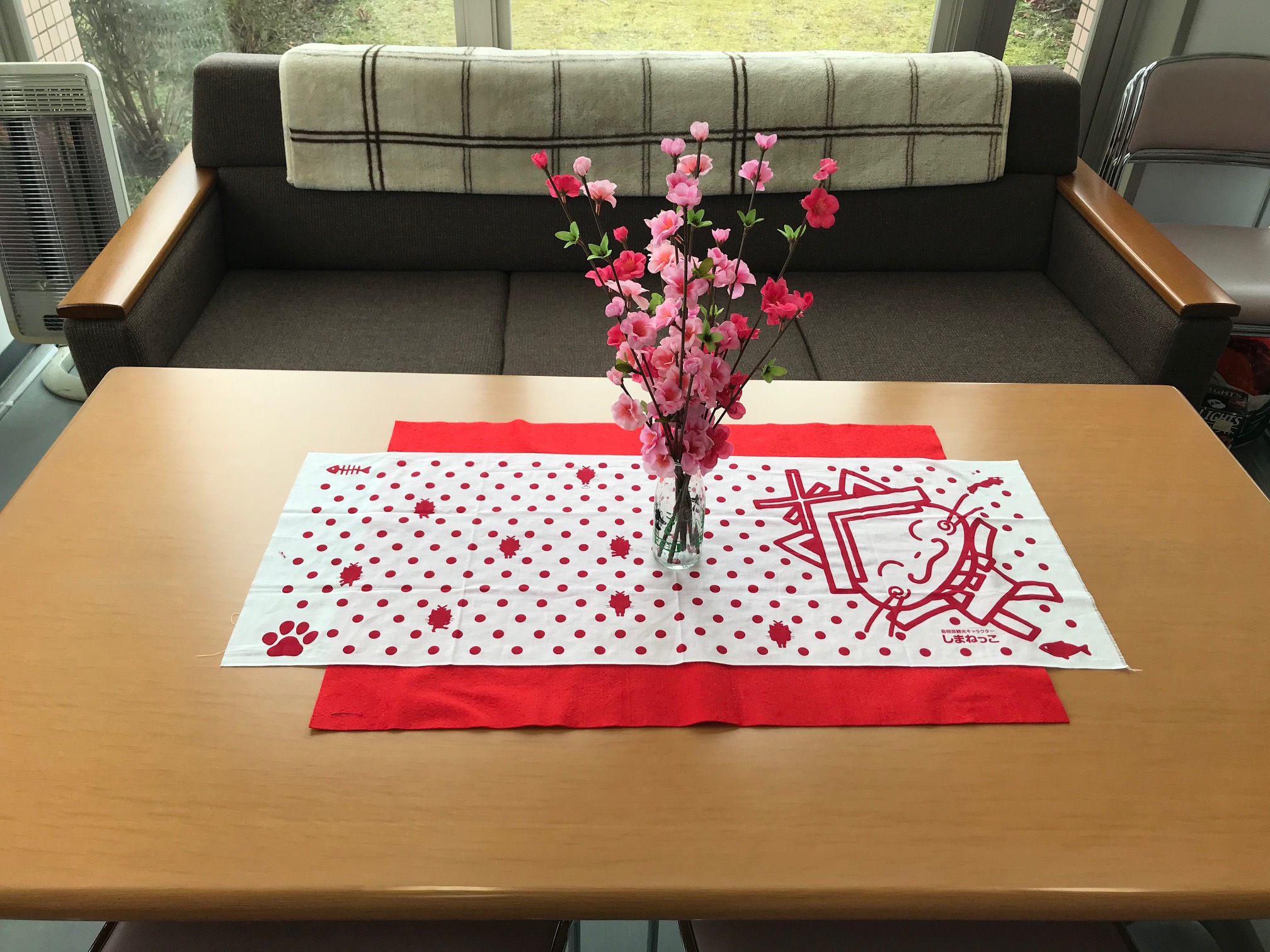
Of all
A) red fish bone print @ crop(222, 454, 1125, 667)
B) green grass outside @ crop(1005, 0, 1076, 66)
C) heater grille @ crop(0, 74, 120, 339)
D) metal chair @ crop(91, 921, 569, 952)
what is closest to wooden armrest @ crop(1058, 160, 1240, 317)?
green grass outside @ crop(1005, 0, 1076, 66)

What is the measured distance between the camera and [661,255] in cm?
89

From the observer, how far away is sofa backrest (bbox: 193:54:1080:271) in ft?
7.54

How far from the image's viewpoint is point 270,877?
30.9 inches

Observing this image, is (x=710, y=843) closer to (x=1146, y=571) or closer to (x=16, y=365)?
(x=1146, y=571)

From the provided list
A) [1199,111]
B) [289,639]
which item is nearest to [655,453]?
[289,639]

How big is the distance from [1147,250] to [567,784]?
Result: 72.9 inches

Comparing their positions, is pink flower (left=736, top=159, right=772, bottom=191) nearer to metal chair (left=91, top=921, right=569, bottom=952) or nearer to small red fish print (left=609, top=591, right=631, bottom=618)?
small red fish print (left=609, top=591, right=631, bottom=618)

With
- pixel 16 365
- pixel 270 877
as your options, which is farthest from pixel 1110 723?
pixel 16 365

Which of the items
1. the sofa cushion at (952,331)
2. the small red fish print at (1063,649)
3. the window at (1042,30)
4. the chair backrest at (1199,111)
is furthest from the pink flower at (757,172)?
the window at (1042,30)

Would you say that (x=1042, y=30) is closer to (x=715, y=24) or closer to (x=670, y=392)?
(x=715, y=24)

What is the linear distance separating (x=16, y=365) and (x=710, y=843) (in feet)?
8.70

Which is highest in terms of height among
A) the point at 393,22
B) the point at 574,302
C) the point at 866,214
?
the point at 393,22

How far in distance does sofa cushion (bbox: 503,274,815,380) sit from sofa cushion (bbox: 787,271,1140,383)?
0.09 m

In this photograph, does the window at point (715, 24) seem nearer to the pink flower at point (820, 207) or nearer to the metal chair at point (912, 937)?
the pink flower at point (820, 207)
